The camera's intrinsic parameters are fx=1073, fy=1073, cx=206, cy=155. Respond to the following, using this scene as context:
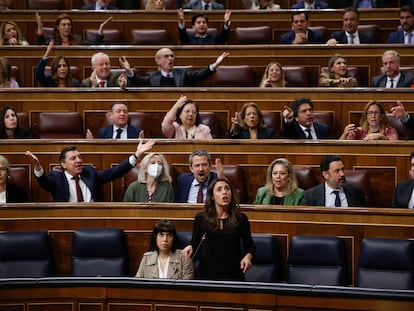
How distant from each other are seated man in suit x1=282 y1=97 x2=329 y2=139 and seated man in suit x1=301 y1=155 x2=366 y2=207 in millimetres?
649

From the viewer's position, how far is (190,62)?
6012mm

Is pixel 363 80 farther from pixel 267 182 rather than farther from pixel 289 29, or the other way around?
pixel 267 182

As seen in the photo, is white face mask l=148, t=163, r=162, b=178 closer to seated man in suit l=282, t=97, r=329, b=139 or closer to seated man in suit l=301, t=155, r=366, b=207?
seated man in suit l=301, t=155, r=366, b=207

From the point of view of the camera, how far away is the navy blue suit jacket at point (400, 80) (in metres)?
5.60

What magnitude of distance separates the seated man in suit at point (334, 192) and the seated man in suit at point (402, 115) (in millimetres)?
596

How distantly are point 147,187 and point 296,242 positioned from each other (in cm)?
81

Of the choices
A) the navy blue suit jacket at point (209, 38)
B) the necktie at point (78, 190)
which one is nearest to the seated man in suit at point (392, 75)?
the navy blue suit jacket at point (209, 38)

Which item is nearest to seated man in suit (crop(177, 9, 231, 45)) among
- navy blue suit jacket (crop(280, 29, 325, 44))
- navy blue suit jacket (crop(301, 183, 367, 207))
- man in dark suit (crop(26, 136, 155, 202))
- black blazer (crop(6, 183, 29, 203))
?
navy blue suit jacket (crop(280, 29, 325, 44))

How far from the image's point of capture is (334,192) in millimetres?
4508

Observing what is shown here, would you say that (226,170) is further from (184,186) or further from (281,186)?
(281,186)

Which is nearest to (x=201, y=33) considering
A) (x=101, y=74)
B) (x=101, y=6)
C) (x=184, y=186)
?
(x=101, y=74)

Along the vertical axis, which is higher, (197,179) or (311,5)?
(311,5)

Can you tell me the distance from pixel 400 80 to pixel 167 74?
1.23m

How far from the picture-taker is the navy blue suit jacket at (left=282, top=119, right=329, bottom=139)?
5142mm
